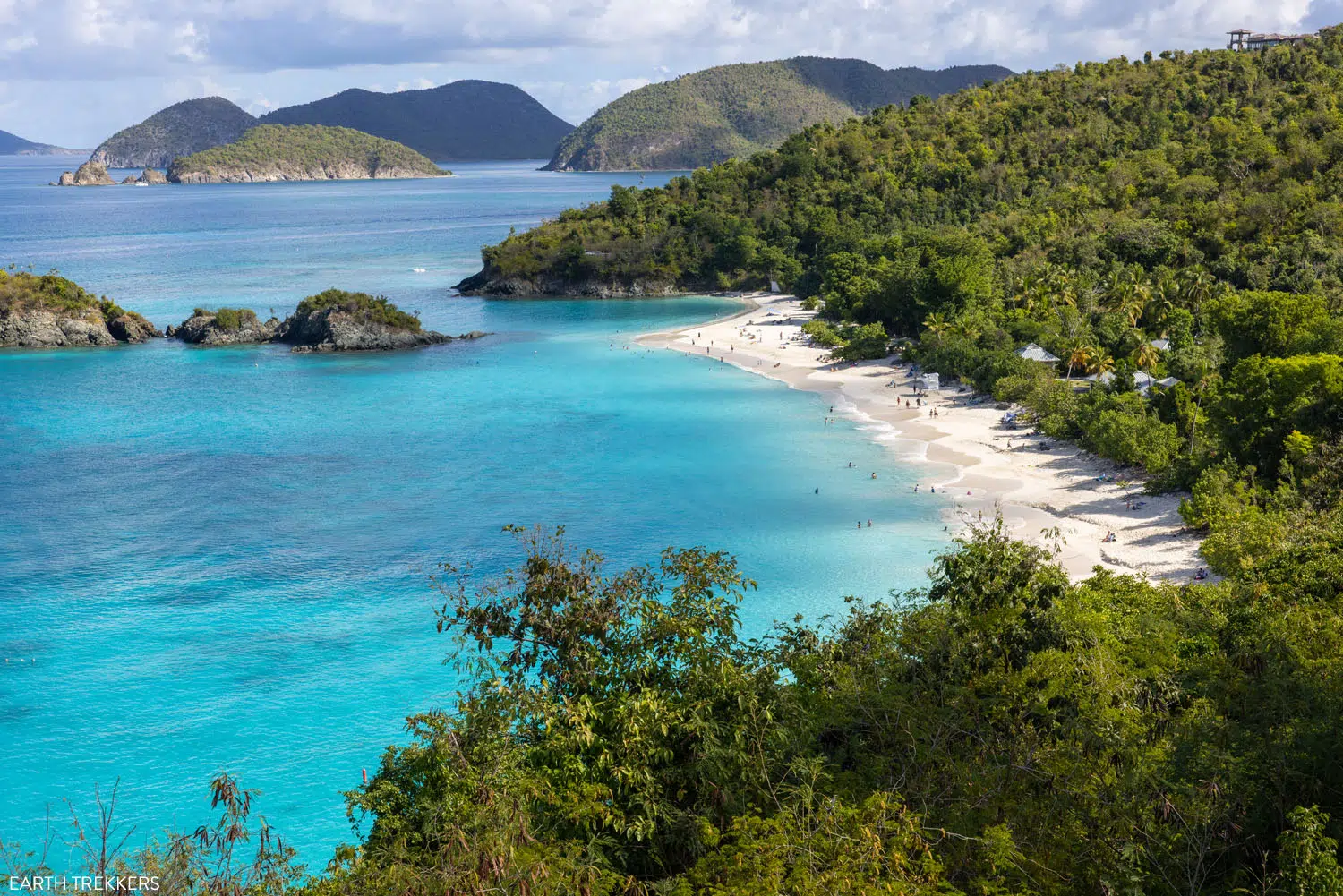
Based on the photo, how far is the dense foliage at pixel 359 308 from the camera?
79.5m

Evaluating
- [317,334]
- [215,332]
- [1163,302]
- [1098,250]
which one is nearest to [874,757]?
[1163,302]

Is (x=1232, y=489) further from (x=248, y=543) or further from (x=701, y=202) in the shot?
(x=701, y=202)

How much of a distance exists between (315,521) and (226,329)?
151 ft

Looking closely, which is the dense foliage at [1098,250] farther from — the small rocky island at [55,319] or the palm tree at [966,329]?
the small rocky island at [55,319]

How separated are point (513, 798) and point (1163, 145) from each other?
3961 inches

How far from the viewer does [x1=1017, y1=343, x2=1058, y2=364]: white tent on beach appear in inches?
2251

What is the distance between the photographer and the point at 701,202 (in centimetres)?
11631

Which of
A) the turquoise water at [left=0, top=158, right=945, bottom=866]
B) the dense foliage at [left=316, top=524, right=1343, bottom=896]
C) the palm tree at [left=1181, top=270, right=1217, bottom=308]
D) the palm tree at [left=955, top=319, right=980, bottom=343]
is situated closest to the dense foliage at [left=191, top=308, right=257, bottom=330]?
the turquoise water at [left=0, top=158, right=945, bottom=866]

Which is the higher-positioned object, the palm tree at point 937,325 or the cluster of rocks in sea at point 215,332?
the palm tree at point 937,325

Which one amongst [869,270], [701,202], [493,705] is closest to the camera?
[493,705]

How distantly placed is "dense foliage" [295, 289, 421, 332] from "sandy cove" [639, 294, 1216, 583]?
25134 millimetres

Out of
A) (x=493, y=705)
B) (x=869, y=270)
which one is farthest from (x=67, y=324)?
(x=493, y=705)

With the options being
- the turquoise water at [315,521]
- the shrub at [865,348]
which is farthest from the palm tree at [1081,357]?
the shrub at [865,348]

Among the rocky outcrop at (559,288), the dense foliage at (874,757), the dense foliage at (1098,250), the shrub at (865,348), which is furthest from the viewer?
the rocky outcrop at (559,288)
